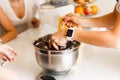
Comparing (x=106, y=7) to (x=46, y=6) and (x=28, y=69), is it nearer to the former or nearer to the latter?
(x=46, y=6)

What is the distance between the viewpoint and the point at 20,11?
211cm

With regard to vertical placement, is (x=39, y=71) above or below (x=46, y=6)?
below

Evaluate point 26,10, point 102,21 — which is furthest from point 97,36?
point 26,10

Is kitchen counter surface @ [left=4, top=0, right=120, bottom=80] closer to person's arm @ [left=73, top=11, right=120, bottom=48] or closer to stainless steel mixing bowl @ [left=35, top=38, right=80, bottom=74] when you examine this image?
stainless steel mixing bowl @ [left=35, top=38, right=80, bottom=74]

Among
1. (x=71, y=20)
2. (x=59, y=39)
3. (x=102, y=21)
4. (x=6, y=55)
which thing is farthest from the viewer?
(x=102, y=21)

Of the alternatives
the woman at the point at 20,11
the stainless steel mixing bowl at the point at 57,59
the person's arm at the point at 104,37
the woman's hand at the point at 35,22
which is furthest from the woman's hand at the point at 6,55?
the woman's hand at the point at 35,22

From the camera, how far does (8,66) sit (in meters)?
1.37

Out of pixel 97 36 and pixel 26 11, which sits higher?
pixel 97 36

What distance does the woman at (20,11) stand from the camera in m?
1.98

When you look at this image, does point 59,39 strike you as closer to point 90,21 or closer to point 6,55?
point 6,55

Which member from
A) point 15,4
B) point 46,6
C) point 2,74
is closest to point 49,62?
point 2,74

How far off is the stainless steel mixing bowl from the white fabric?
838 millimetres

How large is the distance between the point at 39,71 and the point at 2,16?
735 mm

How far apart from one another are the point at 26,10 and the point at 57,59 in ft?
3.33
